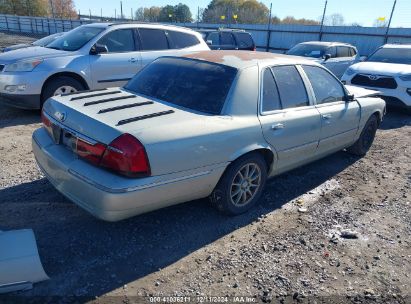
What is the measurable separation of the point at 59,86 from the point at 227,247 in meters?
4.67

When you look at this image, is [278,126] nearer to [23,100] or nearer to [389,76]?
[23,100]

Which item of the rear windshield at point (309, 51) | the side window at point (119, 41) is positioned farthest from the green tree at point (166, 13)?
the side window at point (119, 41)

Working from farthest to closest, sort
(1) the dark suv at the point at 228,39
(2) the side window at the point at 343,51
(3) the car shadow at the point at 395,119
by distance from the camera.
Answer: (1) the dark suv at the point at 228,39
(2) the side window at the point at 343,51
(3) the car shadow at the point at 395,119

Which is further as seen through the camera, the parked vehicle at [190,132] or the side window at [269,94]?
the side window at [269,94]

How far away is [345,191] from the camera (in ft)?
15.3

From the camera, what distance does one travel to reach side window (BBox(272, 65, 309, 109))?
400 cm

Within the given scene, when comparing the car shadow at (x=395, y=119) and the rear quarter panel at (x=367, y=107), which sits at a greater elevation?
the rear quarter panel at (x=367, y=107)

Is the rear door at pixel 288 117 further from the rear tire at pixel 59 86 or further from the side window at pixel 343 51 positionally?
the side window at pixel 343 51

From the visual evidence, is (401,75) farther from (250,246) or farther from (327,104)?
(250,246)

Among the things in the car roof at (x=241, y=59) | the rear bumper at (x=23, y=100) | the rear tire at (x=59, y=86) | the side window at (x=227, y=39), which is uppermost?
the car roof at (x=241, y=59)

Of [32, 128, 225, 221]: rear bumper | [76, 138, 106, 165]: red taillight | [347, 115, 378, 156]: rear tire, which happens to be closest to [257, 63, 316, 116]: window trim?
[32, 128, 225, 221]: rear bumper

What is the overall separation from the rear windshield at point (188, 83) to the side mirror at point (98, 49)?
9.12ft

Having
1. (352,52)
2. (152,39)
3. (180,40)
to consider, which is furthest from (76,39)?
(352,52)

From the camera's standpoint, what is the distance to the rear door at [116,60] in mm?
6773
